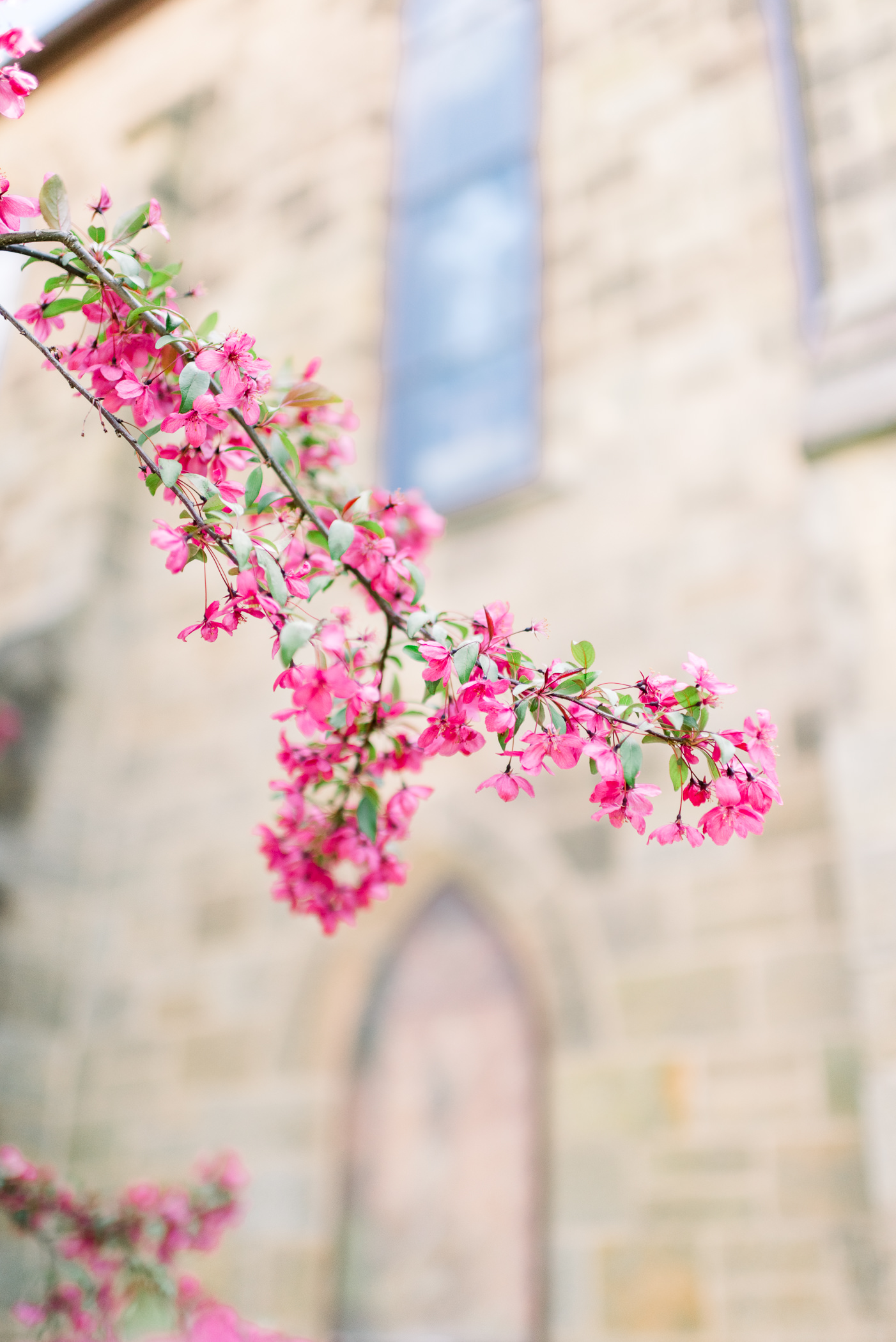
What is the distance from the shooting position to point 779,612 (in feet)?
14.4

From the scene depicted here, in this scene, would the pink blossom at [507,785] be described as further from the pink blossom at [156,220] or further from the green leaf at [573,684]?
the pink blossom at [156,220]

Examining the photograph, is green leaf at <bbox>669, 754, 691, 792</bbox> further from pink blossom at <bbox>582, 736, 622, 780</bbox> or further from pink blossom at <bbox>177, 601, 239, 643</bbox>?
pink blossom at <bbox>177, 601, 239, 643</bbox>

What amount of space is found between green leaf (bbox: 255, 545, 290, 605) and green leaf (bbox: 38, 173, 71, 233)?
0.60m

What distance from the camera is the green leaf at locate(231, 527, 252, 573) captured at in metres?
1.57

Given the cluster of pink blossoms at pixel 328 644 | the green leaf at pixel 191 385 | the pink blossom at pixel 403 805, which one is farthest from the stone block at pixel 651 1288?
the green leaf at pixel 191 385

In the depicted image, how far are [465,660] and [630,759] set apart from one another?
0.82 ft

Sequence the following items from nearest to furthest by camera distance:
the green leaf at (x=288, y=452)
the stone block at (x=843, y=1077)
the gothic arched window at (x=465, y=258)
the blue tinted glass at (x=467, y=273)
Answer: the green leaf at (x=288, y=452) → the stone block at (x=843, y=1077) → the gothic arched window at (x=465, y=258) → the blue tinted glass at (x=467, y=273)

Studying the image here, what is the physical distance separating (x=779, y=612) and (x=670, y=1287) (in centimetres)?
232

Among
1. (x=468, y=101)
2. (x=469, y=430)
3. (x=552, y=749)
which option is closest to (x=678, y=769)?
(x=552, y=749)

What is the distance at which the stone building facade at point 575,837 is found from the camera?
363cm

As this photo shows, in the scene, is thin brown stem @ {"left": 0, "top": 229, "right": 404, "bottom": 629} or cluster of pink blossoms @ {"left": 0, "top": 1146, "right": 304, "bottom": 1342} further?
cluster of pink blossoms @ {"left": 0, "top": 1146, "right": 304, "bottom": 1342}

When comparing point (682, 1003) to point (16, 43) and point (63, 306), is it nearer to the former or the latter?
point (63, 306)

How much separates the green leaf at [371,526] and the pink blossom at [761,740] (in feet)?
2.05

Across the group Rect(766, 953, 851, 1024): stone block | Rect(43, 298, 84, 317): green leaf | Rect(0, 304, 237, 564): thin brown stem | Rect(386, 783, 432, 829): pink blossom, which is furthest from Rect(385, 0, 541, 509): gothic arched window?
Rect(0, 304, 237, 564): thin brown stem
